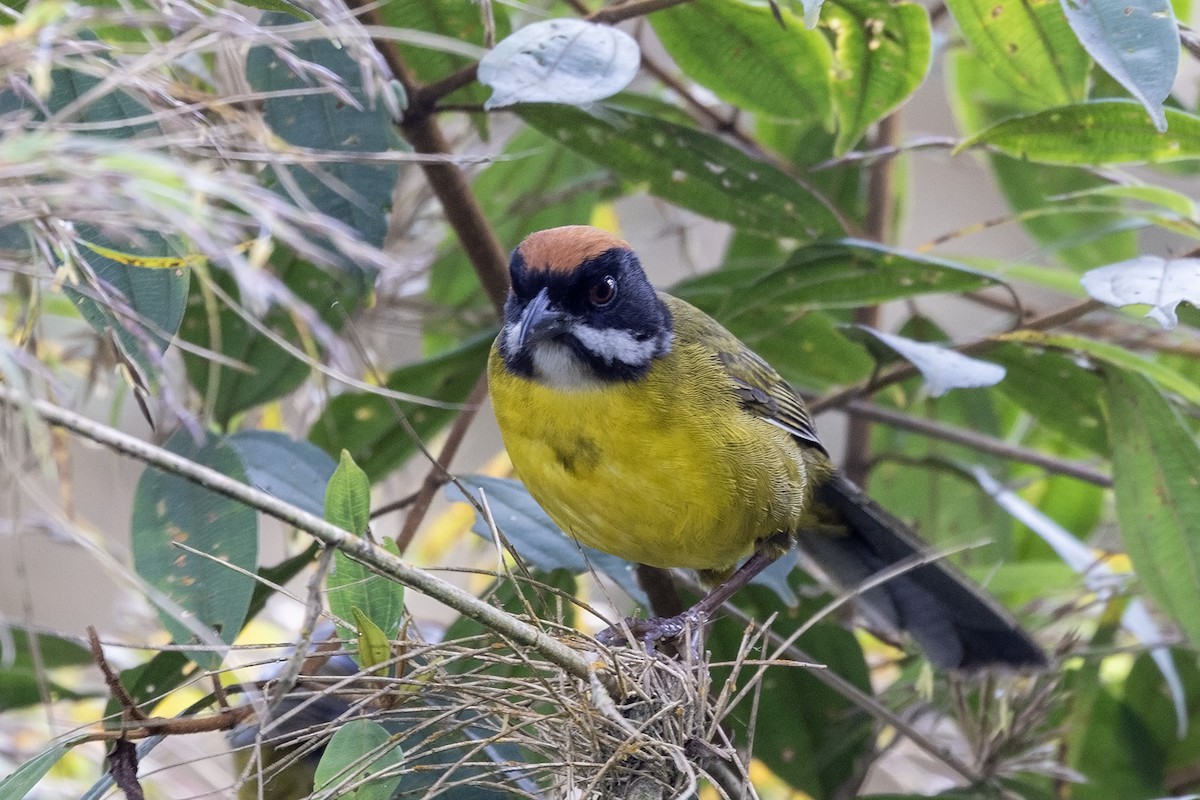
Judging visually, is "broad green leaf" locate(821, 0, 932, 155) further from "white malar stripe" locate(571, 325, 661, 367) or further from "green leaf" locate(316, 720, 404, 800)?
"green leaf" locate(316, 720, 404, 800)

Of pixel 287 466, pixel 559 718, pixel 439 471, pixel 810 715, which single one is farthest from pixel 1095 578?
pixel 287 466

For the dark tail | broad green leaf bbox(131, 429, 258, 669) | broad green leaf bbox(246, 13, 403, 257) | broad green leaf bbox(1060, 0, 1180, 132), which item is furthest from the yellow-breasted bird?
broad green leaf bbox(1060, 0, 1180, 132)

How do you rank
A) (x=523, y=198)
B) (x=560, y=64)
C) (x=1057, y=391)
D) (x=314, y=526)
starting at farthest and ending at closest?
1. (x=523, y=198)
2. (x=1057, y=391)
3. (x=560, y=64)
4. (x=314, y=526)

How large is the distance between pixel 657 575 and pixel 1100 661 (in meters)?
1.20

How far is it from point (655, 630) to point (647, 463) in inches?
13.6

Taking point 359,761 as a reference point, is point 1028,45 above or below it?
above

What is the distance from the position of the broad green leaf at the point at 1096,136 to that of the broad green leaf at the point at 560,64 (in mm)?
899

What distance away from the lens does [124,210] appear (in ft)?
4.37

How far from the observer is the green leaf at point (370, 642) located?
1.76 metres

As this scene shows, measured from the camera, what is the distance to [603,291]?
2.69 metres

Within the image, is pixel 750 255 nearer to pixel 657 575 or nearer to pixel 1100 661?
pixel 657 575

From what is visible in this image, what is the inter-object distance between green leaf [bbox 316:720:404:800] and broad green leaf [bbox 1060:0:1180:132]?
5.21 feet

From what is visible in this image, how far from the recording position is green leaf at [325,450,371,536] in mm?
1724

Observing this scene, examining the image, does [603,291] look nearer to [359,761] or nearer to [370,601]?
[370,601]
